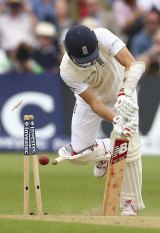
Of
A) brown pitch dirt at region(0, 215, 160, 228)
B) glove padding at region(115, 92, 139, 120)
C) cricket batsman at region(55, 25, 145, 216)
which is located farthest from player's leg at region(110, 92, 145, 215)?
brown pitch dirt at region(0, 215, 160, 228)

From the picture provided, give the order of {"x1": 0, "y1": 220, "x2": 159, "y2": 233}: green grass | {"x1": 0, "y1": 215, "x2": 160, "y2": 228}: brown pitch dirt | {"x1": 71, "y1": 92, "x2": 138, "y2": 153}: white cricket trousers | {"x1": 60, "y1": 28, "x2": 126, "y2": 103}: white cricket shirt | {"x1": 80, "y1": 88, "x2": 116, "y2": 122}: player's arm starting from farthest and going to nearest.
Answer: {"x1": 71, "y1": 92, "x2": 138, "y2": 153}: white cricket trousers
{"x1": 80, "y1": 88, "x2": 116, "y2": 122}: player's arm
{"x1": 60, "y1": 28, "x2": 126, "y2": 103}: white cricket shirt
{"x1": 0, "y1": 215, "x2": 160, "y2": 228}: brown pitch dirt
{"x1": 0, "y1": 220, "x2": 159, "y2": 233}: green grass

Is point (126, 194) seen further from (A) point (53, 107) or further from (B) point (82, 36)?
(A) point (53, 107)

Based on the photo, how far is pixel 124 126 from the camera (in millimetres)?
8070

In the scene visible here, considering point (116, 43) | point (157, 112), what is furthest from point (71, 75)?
point (157, 112)

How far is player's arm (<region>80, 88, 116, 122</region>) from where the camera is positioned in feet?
28.3

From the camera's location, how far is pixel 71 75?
8688mm

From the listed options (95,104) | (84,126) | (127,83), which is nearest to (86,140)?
(84,126)

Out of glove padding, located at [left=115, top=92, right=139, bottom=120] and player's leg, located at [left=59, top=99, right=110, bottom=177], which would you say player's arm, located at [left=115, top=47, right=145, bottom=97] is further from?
player's leg, located at [left=59, top=99, right=110, bottom=177]

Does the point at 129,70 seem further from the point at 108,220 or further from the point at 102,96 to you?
the point at 108,220

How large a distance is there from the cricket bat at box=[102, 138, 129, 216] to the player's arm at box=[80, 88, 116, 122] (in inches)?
24.2

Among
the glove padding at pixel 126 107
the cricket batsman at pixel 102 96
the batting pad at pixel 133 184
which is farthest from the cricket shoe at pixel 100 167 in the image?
the glove padding at pixel 126 107

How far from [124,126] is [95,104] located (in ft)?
2.33

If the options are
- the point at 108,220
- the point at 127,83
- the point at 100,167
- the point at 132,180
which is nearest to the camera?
the point at 108,220

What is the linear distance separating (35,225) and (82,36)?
1.84 m
